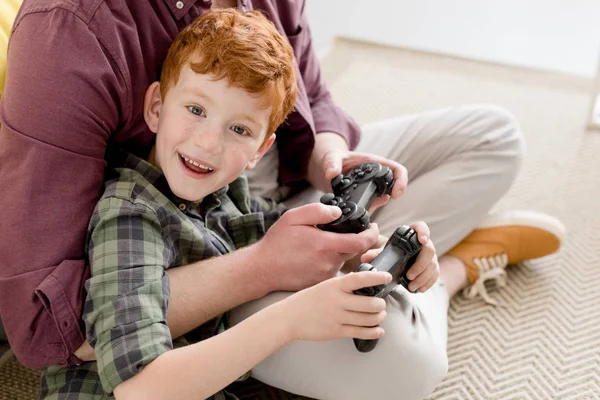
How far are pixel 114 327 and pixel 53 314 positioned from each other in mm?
76

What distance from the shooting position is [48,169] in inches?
32.3

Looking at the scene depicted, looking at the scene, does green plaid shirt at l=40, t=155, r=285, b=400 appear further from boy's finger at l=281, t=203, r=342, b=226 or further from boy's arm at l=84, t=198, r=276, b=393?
boy's finger at l=281, t=203, r=342, b=226

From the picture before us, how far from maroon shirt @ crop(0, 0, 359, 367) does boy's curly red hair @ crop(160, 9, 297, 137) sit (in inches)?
1.9

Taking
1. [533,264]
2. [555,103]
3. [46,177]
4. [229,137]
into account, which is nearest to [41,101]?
[46,177]


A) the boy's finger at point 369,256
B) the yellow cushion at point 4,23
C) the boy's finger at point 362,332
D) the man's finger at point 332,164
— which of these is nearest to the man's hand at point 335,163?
the man's finger at point 332,164

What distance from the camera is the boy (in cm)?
80

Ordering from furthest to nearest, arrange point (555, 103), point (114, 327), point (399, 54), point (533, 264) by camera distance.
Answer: point (399, 54), point (555, 103), point (533, 264), point (114, 327)

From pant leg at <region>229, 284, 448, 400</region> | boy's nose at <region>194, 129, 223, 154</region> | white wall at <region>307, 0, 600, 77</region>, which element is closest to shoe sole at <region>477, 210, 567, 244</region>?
pant leg at <region>229, 284, 448, 400</region>

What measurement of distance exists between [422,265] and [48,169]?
44 cm

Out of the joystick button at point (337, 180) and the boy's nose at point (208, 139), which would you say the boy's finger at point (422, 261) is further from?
Result: the boy's nose at point (208, 139)

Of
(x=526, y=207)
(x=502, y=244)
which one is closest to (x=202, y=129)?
(x=502, y=244)

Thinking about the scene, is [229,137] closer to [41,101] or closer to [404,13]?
[41,101]

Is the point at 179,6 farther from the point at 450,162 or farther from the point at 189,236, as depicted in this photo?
the point at 450,162

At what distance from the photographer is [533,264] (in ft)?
4.56
